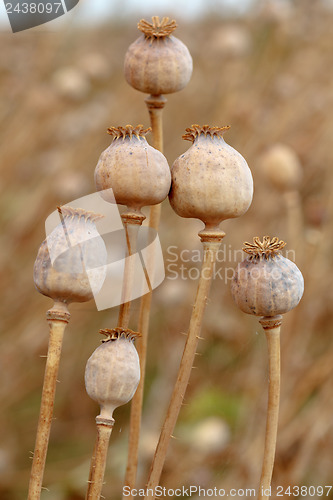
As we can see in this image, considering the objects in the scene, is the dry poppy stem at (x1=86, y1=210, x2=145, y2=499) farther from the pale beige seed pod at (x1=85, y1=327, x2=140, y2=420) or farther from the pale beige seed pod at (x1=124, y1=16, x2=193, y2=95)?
the pale beige seed pod at (x1=124, y1=16, x2=193, y2=95)

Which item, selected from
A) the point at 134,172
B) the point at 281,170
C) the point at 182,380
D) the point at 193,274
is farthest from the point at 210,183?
the point at 193,274

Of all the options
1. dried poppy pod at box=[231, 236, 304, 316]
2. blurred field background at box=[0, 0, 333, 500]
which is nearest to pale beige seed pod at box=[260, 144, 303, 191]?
blurred field background at box=[0, 0, 333, 500]

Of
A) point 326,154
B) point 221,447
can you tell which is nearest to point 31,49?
point 326,154

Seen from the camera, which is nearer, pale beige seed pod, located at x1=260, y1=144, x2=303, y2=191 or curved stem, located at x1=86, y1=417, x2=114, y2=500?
curved stem, located at x1=86, y1=417, x2=114, y2=500

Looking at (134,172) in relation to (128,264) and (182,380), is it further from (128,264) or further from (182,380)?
(182,380)

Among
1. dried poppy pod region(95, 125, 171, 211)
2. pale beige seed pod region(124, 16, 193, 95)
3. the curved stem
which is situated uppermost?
pale beige seed pod region(124, 16, 193, 95)

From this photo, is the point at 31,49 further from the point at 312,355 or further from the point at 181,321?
the point at 312,355
